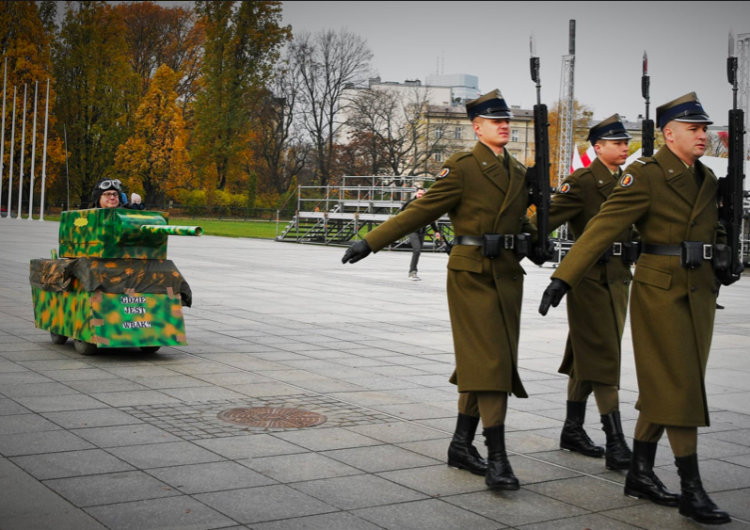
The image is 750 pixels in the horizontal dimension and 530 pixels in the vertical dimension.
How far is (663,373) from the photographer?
5.10 meters

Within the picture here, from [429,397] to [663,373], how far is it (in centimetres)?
305

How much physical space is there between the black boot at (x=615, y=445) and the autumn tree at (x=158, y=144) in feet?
193

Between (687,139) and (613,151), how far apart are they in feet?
3.20

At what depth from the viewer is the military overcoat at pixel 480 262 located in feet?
18.1

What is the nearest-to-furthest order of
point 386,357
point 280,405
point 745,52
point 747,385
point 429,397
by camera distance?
1. point 280,405
2. point 429,397
3. point 747,385
4. point 386,357
5. point 745,52

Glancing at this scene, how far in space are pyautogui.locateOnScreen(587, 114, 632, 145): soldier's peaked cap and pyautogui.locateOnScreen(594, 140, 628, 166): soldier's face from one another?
0.03m

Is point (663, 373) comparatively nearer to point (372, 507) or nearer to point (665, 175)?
point (665, 175)

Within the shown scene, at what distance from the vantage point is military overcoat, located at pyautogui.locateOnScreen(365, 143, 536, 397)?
217 inches

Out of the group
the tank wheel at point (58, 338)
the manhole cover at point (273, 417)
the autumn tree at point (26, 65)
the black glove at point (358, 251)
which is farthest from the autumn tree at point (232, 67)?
the black glove at point (358, 251)

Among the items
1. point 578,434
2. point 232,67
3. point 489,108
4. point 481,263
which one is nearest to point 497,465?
point 578,434

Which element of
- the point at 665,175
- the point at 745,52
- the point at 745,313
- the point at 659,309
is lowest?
the point at 745,313

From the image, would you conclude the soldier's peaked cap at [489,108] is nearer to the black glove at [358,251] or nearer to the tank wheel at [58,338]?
the black glove at [358,251]

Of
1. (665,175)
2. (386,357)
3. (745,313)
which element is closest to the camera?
Answer: (665,175)

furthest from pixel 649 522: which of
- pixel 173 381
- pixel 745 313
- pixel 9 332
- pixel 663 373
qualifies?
pixel 745 313
